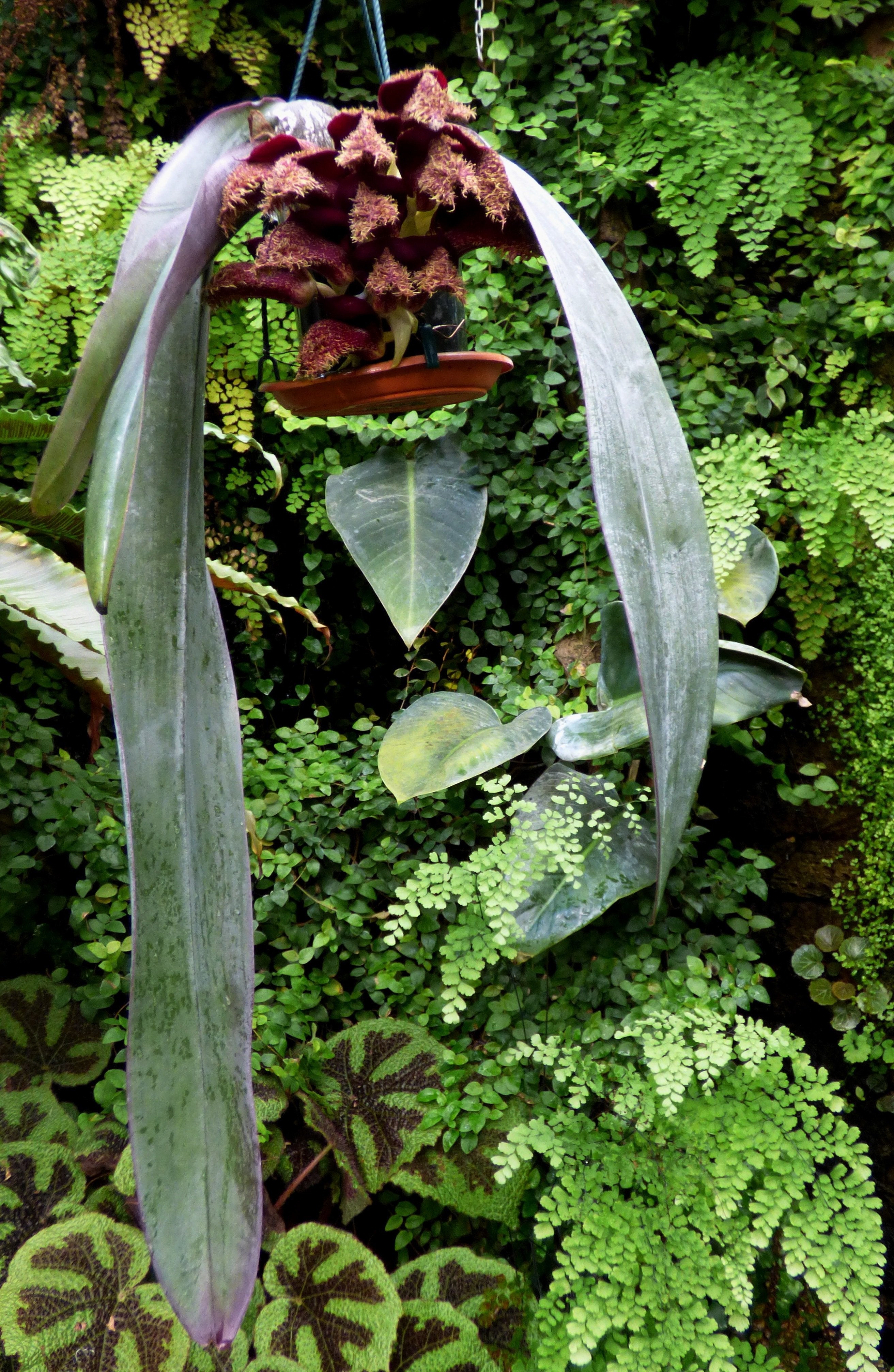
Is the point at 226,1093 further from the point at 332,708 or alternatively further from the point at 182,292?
the point at 332,708

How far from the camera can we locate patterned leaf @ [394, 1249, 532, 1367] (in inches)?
54.1

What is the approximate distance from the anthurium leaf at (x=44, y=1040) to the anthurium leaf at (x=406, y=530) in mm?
920

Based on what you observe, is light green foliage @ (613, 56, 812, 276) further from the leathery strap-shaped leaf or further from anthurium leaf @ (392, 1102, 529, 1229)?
anthurium leaf @ (392, 1102, 529, 1229)

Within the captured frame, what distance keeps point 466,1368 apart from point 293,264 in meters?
1.44

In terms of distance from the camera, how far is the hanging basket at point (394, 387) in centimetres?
87

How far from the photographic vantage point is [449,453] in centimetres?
183

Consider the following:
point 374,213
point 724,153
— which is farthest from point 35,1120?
point 724,153

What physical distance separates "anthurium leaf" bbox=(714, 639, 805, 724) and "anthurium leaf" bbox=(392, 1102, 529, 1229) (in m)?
0.76

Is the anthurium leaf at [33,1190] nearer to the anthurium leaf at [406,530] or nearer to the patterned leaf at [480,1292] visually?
the patterned leaf at [480,1292]

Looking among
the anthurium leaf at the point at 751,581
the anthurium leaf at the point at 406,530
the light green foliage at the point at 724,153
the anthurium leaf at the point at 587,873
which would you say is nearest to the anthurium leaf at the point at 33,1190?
the anthurium leaf at the point at 587,873

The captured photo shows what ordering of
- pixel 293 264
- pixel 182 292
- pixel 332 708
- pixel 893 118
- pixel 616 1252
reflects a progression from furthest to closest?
pixel 332 708 < pixel 893 118 < pixel 616 1252 < pixel 293 264 < pixel 182 292

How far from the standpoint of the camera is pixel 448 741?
1592mm

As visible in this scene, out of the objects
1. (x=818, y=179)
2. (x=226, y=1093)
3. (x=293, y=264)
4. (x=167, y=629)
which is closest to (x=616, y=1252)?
(x=226, y=1093)

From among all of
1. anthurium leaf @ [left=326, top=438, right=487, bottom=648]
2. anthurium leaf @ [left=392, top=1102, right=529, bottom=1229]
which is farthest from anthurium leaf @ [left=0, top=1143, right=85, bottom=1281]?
anthurium leaf @ [left=326, top=438, right=487, bottom=648]
